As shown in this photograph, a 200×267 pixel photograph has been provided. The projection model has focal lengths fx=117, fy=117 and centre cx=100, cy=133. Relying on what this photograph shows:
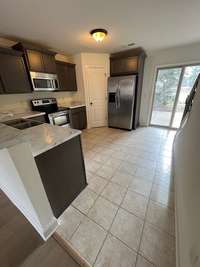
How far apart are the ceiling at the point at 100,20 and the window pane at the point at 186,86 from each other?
722 mm

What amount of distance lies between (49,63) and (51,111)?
125 cm

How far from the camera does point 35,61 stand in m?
2.76

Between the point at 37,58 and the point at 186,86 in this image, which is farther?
the point at 186,86

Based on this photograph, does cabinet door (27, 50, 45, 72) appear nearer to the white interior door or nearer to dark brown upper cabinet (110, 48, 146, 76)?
the white interior door

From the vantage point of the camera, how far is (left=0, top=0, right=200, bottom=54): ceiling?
159cm

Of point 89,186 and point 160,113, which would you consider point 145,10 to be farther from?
point 160,113

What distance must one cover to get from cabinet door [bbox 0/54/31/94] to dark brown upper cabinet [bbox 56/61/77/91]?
3.42 feet

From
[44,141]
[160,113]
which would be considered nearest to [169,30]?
[160,113]

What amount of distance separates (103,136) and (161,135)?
177cm

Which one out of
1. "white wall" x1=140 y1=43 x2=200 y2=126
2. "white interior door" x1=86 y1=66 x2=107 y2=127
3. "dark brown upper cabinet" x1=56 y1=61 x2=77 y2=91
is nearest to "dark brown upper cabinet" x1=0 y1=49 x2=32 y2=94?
"dark brown upper cabinet" x1=56 y1=61 x2=77 y2=91

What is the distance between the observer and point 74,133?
1.37 meters

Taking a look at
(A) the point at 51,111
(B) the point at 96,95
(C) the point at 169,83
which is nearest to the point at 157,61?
(C) the point at 169,83

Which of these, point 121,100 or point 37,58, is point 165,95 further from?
point 37,58

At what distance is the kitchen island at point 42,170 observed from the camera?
34.5 inches
